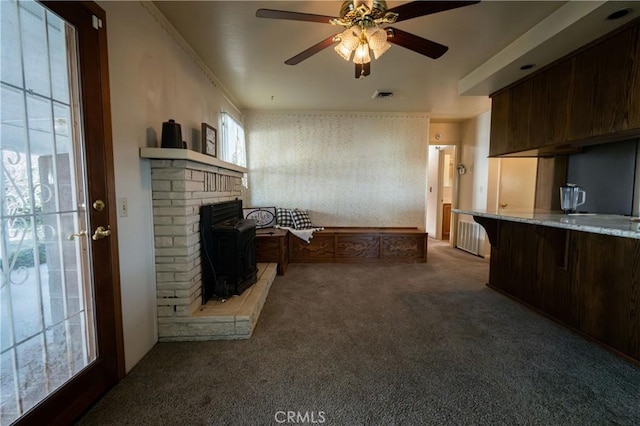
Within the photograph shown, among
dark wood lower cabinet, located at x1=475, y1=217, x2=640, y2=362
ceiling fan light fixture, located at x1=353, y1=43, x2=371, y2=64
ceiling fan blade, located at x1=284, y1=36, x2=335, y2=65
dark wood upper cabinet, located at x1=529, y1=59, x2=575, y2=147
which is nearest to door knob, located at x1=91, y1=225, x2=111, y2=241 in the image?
ceiling fan blade, located at x1=284, y1=36, x2=335, y2=65

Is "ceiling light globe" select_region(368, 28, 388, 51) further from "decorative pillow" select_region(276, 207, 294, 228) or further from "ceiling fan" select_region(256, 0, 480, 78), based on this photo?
"decorative pillow" select_region(276, 207, 294, 228)

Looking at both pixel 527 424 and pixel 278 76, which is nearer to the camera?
pixel 527 424

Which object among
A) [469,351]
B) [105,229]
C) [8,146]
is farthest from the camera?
[469,351]

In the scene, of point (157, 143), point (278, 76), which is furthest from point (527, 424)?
point (278, 76)

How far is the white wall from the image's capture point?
63.6 inches

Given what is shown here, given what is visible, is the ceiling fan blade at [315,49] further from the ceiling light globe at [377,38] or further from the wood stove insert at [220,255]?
the wood stove insert at [220,255]

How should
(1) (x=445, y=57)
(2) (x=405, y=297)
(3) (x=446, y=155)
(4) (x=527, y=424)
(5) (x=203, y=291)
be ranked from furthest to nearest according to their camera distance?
(3) (x=446, y=155), (2) (x=405, y=297), (1) (x=445, y=57), (5) (x=203, y=291), (4) (x=527, y=424)

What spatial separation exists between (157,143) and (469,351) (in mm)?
2695

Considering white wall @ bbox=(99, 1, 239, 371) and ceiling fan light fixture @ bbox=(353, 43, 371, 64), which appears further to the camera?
ceiling fan light fixture @ bbox=(353, 43, 371, 64)

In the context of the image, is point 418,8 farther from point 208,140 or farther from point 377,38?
point 208,140

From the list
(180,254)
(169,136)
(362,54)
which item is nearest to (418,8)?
(362,54)

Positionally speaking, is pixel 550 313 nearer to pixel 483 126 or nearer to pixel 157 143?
pixel 483 126

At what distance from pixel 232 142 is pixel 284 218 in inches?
54.7

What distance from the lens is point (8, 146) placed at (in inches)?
42.5
